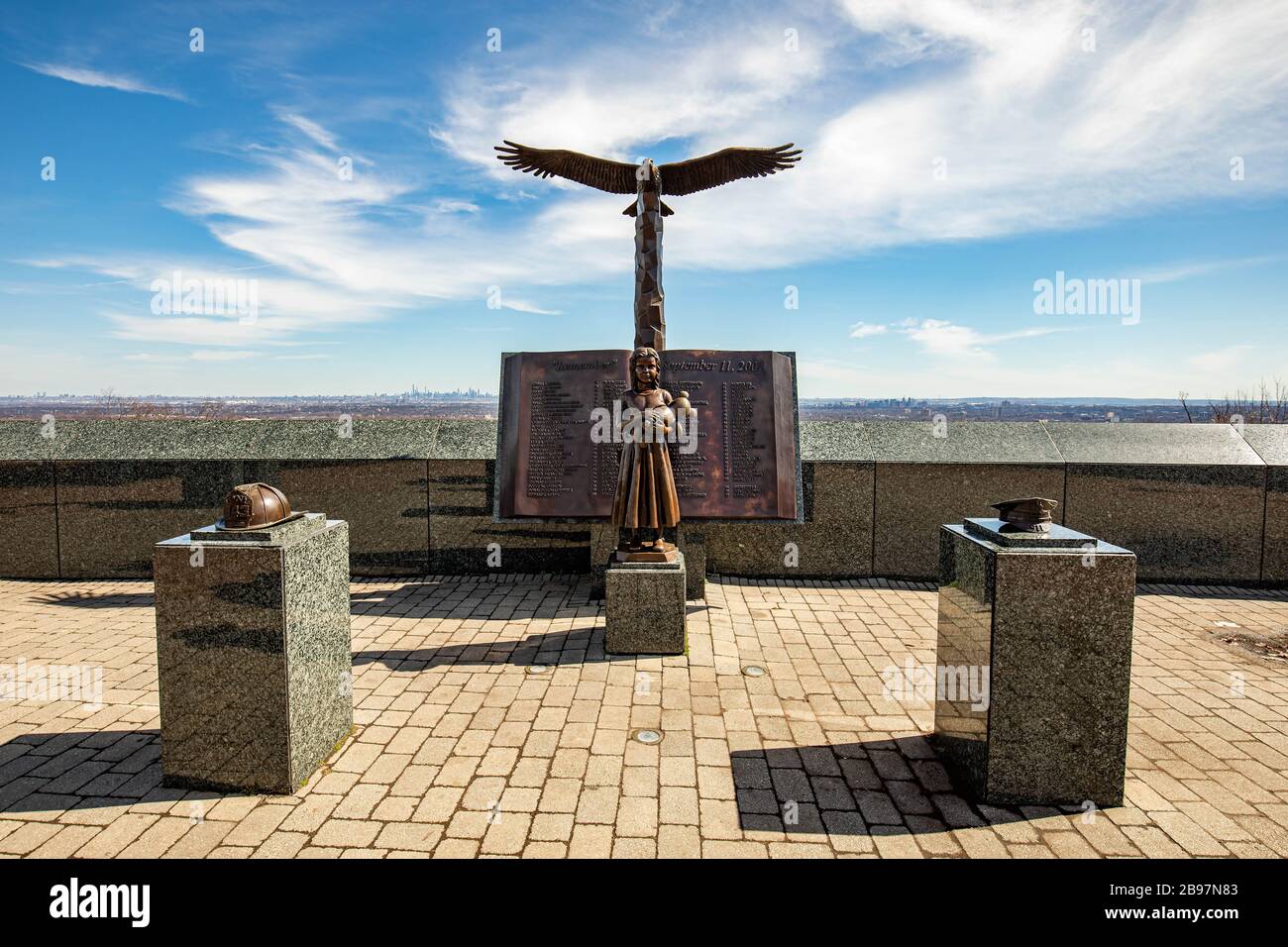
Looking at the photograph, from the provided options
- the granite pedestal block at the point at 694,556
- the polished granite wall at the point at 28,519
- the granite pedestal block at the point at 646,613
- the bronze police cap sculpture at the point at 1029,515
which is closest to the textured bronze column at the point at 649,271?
the granite pedestal block at the point at 694,556

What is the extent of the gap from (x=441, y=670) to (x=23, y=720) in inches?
109

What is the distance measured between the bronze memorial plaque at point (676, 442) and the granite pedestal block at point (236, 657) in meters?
3.58

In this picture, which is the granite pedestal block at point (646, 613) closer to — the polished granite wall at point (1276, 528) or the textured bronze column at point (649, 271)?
the textured bronze column at point (649, 271)

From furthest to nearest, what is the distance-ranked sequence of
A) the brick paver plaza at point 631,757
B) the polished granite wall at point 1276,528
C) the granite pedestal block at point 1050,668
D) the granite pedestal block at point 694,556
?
1. the polished granite wall at point 1276,528
2. the granite pedestal block at point 694,556
3. the granite pedestal block at point 1050,668
4. the brick paver plaza at point 631,757

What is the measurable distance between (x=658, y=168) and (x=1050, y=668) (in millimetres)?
6347

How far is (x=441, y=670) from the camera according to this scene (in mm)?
5840

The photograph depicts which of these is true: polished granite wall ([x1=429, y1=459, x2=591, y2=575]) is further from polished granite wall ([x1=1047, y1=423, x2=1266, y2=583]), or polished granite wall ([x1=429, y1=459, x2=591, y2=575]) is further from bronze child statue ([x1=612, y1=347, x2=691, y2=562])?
polished granite wall ([x1=1047, y1=423, x2=1266, y2=583])

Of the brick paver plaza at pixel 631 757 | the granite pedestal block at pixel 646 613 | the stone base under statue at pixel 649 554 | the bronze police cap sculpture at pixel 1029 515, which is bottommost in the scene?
the brick paver plaza at pixel 631 757

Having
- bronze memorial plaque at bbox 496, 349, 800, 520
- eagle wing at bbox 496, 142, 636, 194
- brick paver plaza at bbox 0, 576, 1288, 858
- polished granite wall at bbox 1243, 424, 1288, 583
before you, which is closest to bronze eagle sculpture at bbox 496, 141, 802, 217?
eagle wing at bbox 496, 142, 636, 194

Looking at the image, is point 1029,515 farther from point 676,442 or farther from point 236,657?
point 236,657

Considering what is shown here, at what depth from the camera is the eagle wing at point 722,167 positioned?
7.95 m

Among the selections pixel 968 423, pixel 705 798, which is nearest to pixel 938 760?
pixel 705 798

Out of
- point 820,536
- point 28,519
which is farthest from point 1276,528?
point 28,519

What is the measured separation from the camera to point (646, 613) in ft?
20.5
